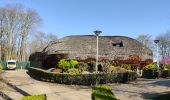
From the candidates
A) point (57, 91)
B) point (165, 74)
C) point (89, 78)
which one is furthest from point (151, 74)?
point (57, 91)

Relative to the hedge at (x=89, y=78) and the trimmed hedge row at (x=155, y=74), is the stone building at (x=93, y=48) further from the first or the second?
the hedge at (x=89, y=78)

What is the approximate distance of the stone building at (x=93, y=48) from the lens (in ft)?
147

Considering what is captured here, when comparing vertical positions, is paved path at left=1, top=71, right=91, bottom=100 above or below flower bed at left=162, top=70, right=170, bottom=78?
below

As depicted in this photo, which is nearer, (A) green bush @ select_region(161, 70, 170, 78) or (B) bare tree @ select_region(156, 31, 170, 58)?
(A) green bush @ select_region(161, 70, 170, 78)

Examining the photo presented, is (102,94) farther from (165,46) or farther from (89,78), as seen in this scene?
(165,46)

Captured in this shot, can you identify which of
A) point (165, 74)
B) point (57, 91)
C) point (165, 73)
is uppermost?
point (165, 73)

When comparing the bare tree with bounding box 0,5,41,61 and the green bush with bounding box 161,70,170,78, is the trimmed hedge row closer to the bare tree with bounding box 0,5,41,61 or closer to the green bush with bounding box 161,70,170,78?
the green bush with bounding box 161,70,170,78

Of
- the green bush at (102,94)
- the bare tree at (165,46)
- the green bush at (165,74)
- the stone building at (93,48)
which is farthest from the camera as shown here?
the bare tree at (165,46)

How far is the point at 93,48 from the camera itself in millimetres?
46688

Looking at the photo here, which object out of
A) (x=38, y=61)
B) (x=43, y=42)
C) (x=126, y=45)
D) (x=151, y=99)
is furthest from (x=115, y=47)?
(x=43, y=42)

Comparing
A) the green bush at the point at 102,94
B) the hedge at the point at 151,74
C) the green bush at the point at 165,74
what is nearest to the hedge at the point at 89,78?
the hedge at the point at 151,74

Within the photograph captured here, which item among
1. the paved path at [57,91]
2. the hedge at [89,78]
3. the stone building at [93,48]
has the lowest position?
the paved path at [57,91]

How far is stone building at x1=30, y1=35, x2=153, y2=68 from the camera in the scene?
147 feet

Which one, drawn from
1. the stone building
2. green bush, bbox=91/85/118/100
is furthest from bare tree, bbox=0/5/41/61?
green bush, bbox=91/85/118/100
